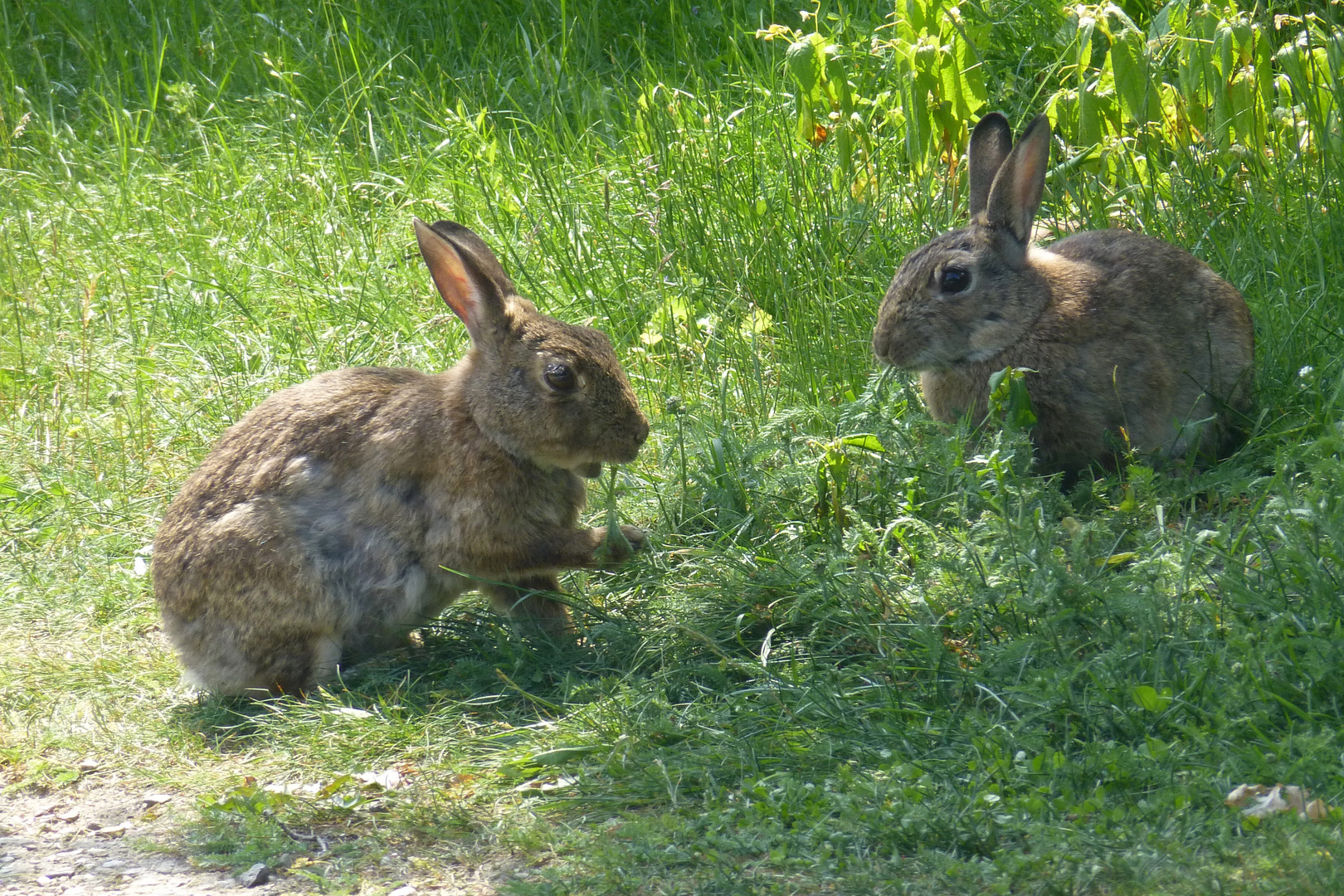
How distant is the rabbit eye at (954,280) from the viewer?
478 centimetres

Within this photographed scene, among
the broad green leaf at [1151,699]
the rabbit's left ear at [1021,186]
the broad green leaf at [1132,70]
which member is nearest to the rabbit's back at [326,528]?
the rabbit's left ear at [1021,186]

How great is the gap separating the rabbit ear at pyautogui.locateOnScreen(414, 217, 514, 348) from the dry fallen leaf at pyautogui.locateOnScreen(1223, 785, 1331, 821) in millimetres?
2615

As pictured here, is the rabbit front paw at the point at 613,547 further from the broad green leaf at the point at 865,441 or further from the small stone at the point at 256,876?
the small stone at the point at 256,876

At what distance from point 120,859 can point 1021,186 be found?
335cm

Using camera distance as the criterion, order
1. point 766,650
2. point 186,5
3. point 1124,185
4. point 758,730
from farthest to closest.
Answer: point 186,5
point 1124,185
point 766,650
point 758,730

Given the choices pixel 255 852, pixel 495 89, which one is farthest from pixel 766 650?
pixel 495 89

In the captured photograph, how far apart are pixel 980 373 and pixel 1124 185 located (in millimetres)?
1484

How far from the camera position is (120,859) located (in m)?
3.45

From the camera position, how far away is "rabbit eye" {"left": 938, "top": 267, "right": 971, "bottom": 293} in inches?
188

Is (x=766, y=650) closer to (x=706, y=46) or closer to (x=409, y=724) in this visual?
(x=409, y=724)

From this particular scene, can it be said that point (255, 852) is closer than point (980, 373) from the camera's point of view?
Yes

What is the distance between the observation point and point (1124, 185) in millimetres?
5781

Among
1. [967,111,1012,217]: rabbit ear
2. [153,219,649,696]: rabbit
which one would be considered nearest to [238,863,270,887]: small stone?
[153,219,649,696]: rabbit

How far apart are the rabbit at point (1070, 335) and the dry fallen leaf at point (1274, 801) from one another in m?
1.84
